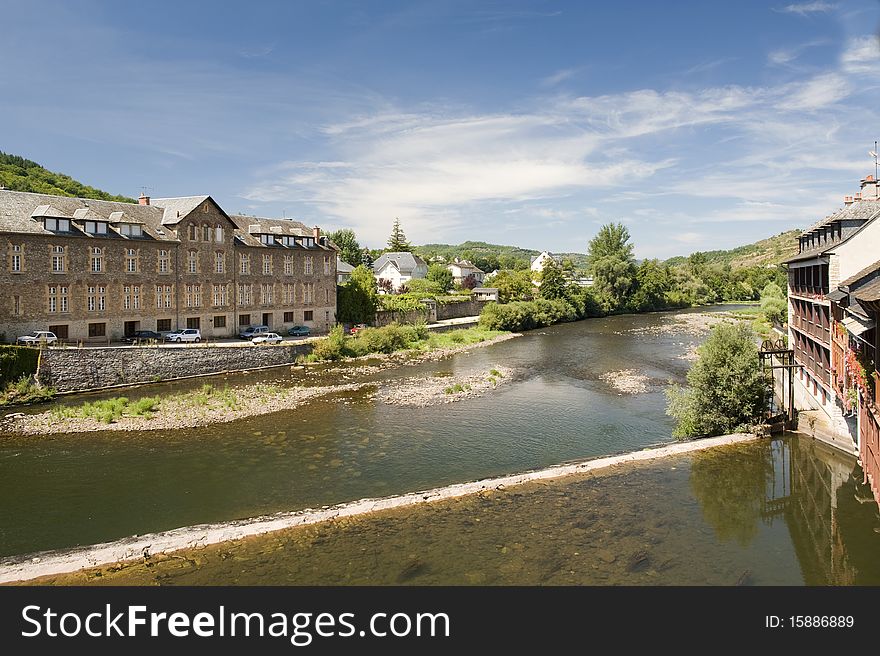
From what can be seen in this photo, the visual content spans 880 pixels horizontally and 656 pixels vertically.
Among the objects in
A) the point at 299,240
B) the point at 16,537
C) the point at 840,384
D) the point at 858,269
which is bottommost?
the point at 16,537

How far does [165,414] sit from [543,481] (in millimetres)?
16850

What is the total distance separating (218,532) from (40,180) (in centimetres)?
7740

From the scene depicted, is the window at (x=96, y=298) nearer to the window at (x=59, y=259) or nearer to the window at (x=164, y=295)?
the window at (x=59, y=259)

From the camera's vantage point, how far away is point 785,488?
16.8 meters

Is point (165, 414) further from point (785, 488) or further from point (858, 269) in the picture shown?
point (858, 269)

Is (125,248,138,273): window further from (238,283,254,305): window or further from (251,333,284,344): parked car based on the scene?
(251,333,284,344): parked car

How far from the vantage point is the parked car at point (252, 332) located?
40375mm

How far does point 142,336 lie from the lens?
35656 millimetres

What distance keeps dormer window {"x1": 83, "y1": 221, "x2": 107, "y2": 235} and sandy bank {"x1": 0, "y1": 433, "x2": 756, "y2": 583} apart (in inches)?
1040

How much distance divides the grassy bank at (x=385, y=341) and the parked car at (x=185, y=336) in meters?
6.80

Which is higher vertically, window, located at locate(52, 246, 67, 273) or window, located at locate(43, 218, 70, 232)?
window, located at locate(43, 218, 70, 232)

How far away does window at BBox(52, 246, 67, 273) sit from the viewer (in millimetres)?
32062

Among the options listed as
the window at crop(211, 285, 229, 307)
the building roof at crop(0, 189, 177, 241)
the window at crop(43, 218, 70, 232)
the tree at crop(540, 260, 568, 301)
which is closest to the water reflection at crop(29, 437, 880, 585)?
the building roof at crop(0, 189, 177, 241)

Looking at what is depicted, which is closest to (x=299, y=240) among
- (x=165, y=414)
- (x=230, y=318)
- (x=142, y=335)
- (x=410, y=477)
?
(x=230, y=318)
